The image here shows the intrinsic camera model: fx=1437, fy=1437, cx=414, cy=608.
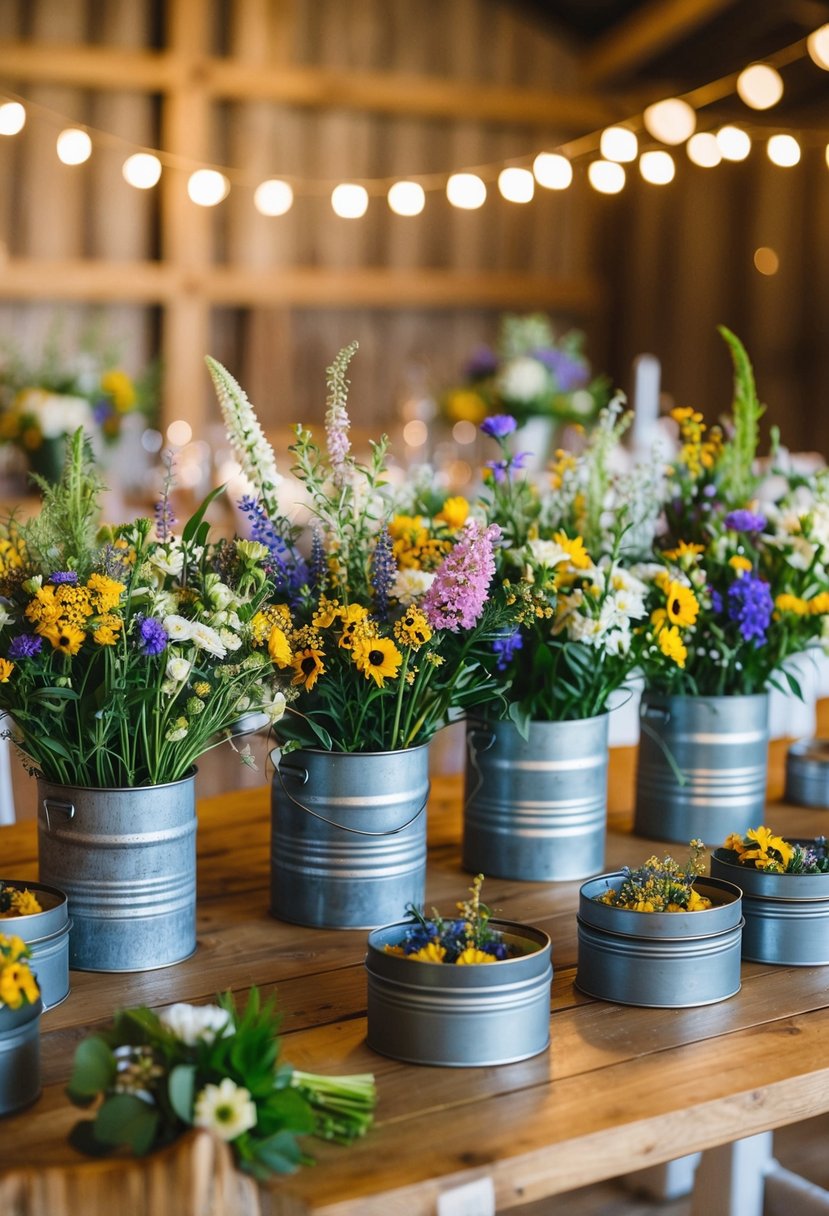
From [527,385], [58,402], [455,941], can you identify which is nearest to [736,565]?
[455,941]

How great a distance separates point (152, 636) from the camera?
49.9 inches

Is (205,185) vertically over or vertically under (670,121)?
under

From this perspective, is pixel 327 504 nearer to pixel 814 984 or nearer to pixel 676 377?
pixel 814 984

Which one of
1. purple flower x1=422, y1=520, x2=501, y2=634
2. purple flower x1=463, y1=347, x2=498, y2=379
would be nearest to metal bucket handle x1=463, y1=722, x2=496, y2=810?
purple flower x1=422, y1=520, x2=501, y2=634

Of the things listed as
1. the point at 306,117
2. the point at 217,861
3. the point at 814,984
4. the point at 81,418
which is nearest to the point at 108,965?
the point at 217,861

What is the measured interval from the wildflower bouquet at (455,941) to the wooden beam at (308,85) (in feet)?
17.7

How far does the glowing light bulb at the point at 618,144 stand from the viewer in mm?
3953

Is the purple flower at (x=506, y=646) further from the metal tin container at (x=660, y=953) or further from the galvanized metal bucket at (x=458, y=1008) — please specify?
the galvanized metal bucket at (x=458, y=1008)

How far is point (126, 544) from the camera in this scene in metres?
1.41

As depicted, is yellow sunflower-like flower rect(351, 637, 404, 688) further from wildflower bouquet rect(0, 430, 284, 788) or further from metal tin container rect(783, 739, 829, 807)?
metal tin container rect(783, 739, 829, 807)

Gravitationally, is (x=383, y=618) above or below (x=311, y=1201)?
above

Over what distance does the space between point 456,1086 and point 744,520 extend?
0.89 metres

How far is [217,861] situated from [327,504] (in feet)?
1.65

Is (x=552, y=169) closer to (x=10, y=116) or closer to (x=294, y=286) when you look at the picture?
(x=10, y=116)
